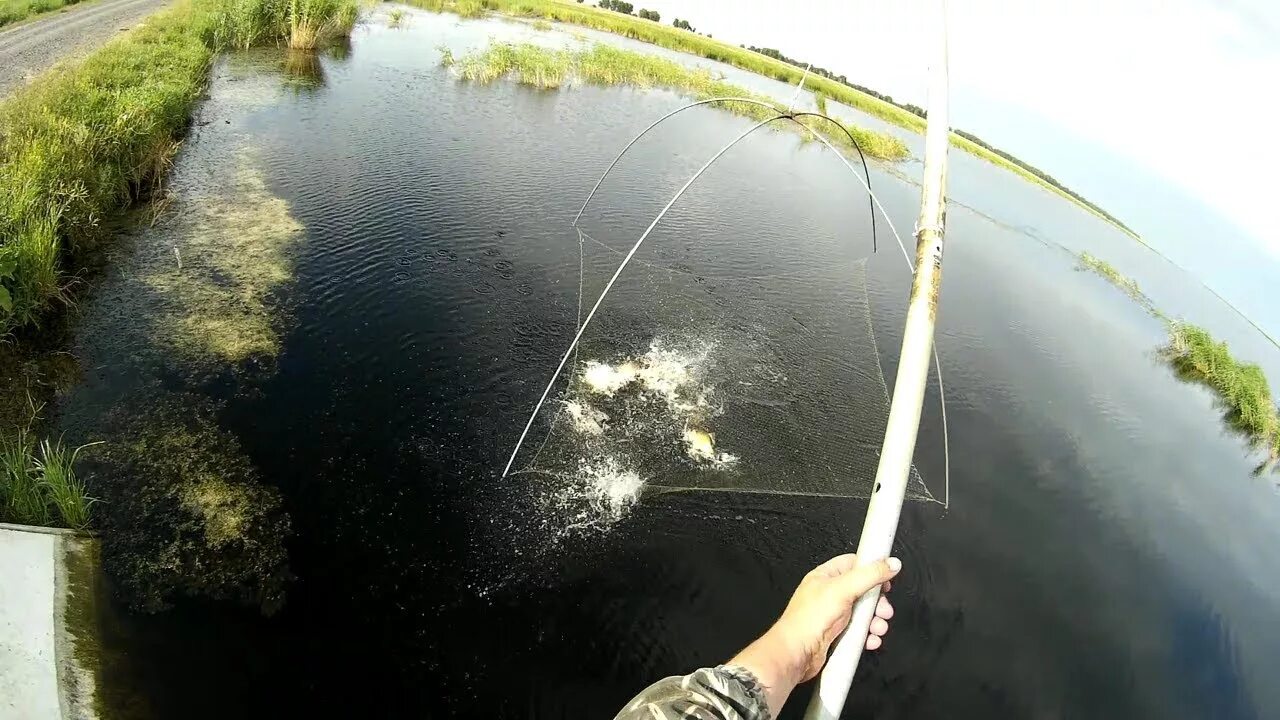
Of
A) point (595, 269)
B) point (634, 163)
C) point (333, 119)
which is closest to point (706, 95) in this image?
point (634, 163)

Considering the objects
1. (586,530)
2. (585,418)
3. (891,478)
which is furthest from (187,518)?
(891,478)

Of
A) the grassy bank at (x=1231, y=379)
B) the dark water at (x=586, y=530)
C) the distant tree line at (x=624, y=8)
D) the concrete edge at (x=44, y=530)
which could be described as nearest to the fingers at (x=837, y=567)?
the dark water at (x=586, y=530)

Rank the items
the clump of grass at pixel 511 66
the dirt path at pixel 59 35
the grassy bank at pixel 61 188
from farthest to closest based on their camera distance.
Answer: the clump of grass at pixel 511 66 → the dirt path at pixel 59 35 → the grassy bank at pixel 61 188

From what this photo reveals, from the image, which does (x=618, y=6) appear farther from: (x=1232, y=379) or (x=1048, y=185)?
(x=1232, y=379)

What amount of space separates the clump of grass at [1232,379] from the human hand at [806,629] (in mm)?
14126

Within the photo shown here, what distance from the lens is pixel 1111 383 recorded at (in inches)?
417

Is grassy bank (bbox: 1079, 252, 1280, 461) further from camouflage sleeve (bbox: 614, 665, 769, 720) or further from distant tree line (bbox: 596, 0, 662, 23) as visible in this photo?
distant tree line (bbox: 596, 0, 662, 23)

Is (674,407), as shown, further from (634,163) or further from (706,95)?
(706,95)

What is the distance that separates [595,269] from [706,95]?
18327 millimetres

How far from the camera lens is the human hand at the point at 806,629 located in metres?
1.69

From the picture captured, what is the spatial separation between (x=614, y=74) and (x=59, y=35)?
1634 cm

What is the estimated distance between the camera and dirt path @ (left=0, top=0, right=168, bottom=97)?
10.7 meters

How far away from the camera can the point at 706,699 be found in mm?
1569

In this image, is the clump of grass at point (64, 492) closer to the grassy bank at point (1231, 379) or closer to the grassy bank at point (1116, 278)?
the grassy bank at point (1231, 379)
